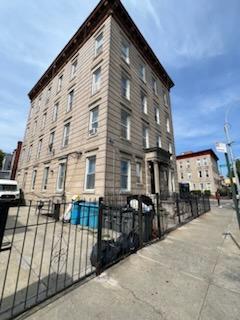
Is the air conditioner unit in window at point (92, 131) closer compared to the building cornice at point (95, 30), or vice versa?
the air conditioner unit in window at point (92, 131)

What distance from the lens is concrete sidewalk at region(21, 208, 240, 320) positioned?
2.48 metres

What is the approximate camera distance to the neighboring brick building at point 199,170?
45.2 meters

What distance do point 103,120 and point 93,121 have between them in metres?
1.42

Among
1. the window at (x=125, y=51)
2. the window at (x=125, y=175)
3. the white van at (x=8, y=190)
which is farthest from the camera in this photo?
the white van at (x=8, y=190)

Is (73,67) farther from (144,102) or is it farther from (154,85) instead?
(154,85)

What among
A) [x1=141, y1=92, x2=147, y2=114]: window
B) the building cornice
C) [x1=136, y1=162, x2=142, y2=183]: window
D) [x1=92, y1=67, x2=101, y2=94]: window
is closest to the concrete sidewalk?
[x1=136, y1=162, x2=142, y2=183]: window

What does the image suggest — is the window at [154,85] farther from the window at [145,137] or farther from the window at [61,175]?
the window at [61,175]

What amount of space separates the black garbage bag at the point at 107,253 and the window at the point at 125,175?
6515mm

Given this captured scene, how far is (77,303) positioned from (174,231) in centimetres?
568

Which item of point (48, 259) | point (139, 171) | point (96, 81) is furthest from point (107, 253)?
point (96, 81)

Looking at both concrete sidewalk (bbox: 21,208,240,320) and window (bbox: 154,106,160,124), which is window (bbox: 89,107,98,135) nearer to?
window (bbox: 154,106,160,124)

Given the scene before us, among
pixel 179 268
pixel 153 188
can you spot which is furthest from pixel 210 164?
pixel 179 268

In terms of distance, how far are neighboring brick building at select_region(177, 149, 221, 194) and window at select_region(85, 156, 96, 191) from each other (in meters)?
43.0

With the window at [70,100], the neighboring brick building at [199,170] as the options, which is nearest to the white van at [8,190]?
the window at [70,100]
